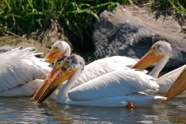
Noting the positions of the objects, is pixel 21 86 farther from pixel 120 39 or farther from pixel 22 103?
pixel 120 39

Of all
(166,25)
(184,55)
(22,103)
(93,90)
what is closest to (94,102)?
(93,90)

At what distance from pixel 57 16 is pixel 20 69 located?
2.78 metres

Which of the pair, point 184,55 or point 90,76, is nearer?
point 90,76

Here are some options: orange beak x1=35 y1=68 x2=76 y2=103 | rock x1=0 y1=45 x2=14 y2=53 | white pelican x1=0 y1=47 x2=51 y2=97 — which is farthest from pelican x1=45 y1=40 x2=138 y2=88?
rock x1=0 y1=45 x2=14 y2=53

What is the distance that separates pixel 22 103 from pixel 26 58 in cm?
95

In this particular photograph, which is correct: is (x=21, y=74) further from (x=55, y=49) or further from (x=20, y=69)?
(x=55, y=49)

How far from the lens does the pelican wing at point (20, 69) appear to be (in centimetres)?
1123

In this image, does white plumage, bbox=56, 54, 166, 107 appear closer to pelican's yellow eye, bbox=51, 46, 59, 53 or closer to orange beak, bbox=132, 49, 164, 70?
orange beak, bbox=132, 49, 164, 70

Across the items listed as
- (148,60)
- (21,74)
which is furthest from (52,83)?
(148,60)

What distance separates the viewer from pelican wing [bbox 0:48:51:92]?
36.8ft

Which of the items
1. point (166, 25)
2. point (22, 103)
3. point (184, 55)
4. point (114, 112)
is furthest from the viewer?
point (166, 25)

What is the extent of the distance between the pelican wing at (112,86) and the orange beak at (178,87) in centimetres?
24

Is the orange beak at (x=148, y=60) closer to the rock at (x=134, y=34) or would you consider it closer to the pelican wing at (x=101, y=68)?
the pelican wing at (x=101, y=68)

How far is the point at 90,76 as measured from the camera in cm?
1097
